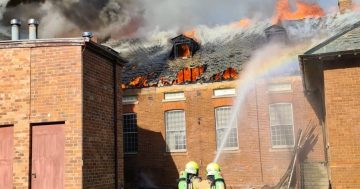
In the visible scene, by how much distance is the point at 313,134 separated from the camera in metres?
21.4

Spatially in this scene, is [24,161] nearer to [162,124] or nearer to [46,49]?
[46,49]

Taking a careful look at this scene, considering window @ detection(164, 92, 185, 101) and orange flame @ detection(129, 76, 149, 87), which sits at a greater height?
orange flame @ detection(129, 76, 149, 87)

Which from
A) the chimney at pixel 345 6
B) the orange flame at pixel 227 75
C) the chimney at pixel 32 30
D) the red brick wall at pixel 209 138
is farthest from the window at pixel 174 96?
the chimney at pixel 32 30

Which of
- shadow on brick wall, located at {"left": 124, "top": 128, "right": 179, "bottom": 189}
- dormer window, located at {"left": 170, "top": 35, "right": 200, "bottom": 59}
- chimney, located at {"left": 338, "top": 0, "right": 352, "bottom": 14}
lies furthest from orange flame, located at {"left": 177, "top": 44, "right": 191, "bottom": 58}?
chimney, located at {"left": 338, "top": 0, "right": 352, "bottom": 14}

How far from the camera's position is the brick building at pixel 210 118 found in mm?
22359

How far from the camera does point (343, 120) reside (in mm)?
11312

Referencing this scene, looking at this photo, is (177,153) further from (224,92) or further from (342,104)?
(342,104)

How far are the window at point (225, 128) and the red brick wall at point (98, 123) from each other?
11.2 meters

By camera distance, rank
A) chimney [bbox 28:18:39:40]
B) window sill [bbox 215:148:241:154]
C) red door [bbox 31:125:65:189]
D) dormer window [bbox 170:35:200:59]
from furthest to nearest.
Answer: dormer window [bbox 170:35:200:59], window sill [bbox 215:148:241:154], chimney [bbox 28:18:39:40], red door [bbox 31:125:65:189]

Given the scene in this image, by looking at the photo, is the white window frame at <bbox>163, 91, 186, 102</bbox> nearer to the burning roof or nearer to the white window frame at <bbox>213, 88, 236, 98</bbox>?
the burning roof

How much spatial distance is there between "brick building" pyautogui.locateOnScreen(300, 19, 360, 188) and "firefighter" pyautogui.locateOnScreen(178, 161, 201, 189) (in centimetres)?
542

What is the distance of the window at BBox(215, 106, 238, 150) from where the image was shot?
76.7ft

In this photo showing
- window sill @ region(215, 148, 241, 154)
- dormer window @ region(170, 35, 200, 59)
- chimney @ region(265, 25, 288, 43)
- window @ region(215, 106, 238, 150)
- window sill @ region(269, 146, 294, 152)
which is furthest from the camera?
dormer window @ region(170, 35, 200, 59)

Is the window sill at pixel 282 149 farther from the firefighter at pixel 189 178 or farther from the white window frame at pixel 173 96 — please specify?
the firefighter at pixel 189 178
